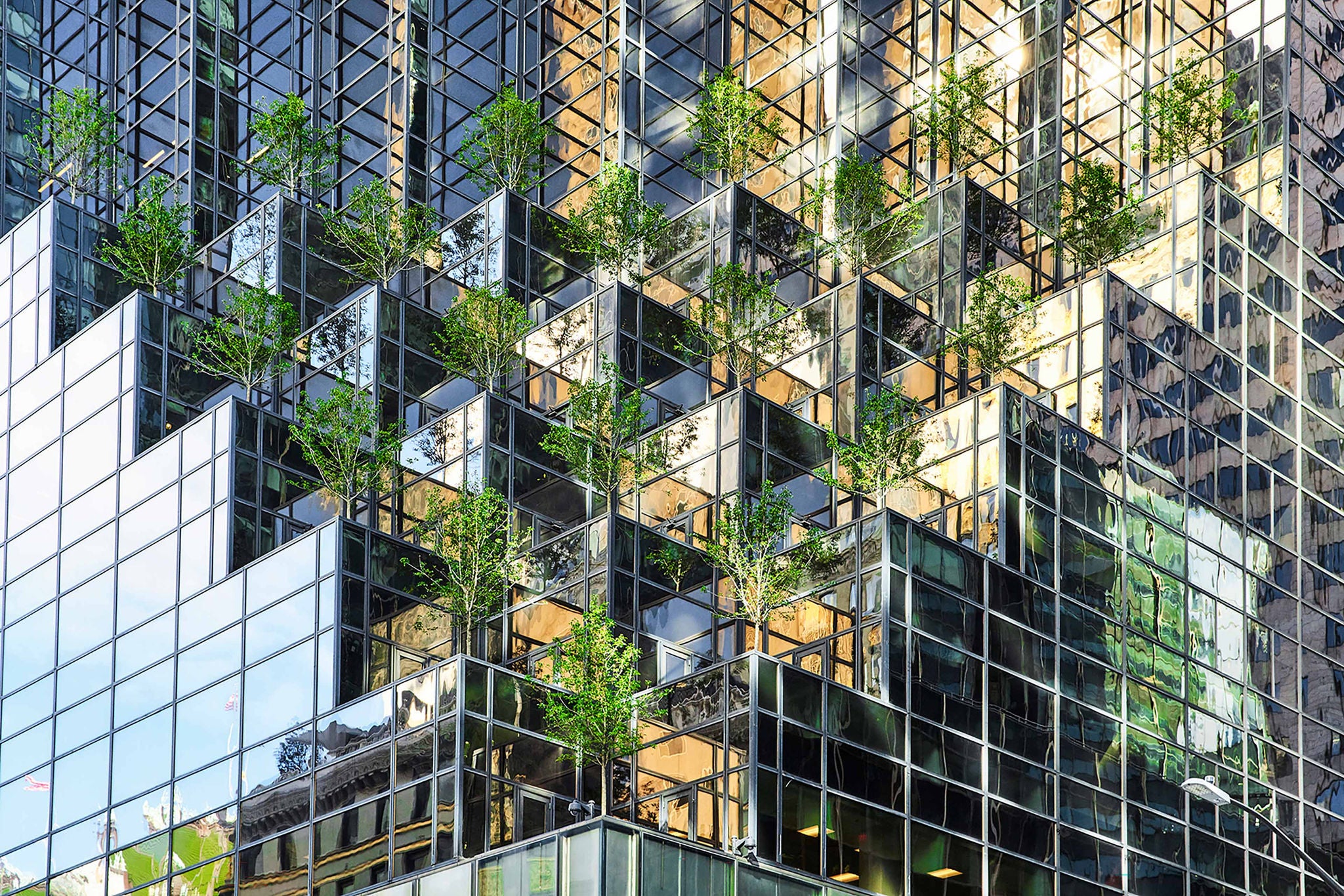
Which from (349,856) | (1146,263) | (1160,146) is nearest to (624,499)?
(349,856)

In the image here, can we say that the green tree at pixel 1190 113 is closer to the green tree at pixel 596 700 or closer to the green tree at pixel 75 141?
the green tree at pixel 596 700

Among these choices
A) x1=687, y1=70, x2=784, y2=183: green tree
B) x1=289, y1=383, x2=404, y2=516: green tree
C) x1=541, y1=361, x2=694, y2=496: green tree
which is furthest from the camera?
x1=687, y1=70, x2=784, y2=183: green tree

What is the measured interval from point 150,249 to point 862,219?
73.3 feet

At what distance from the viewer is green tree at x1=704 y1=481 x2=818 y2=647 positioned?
1740 inches

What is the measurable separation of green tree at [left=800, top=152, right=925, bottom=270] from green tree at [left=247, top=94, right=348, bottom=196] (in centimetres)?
1704

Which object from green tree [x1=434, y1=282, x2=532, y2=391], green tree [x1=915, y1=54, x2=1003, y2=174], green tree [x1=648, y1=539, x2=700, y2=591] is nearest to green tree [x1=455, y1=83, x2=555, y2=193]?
green tree [x1=434, y1=282, x2=532, y2=391]

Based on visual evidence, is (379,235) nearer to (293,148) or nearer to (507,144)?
(293,148)

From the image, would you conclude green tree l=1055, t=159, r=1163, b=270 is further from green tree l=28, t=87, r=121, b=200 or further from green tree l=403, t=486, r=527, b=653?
green tree l=28, t=87, r=121, b=200

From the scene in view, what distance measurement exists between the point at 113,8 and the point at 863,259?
29202 mm

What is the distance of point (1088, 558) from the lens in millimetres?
48438

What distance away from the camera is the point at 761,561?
1737 inches

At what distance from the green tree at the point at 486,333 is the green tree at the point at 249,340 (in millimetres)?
4786

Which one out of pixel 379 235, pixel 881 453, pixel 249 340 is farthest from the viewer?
pixel 379 235

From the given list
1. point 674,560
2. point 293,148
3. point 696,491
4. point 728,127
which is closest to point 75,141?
point 293,148
